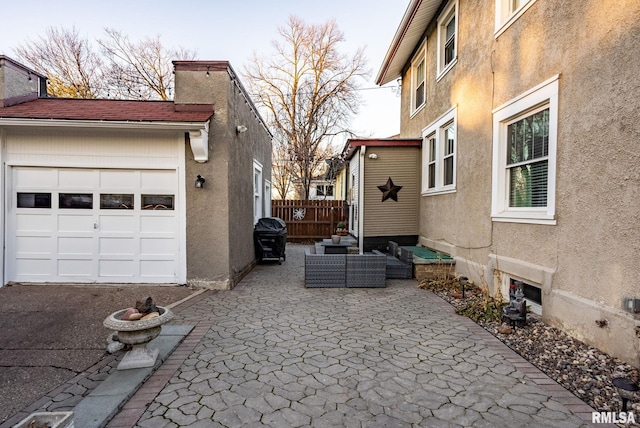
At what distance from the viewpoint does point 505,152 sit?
5.48m

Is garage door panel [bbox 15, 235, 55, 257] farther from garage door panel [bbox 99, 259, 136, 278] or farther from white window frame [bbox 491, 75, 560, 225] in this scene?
white window frame [bbox 491, 75, 560, 225]

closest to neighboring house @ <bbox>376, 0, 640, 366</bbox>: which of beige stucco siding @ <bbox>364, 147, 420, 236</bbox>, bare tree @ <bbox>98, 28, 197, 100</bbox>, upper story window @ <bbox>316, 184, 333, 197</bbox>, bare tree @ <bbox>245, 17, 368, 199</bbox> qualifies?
beige stucco siding @ <bbox>364, 147, 420, 236</bbox>

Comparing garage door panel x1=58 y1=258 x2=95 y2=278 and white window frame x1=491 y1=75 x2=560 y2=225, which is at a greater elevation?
white window frame x1=491 y1=75 x2=560 y2=225

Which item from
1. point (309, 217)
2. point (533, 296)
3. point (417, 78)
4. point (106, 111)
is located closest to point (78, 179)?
point (106, 111)

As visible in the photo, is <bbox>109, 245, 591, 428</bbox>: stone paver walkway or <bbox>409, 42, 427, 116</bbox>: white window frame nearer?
<bbox>109, 245, 591, 428</bbox>: stone paver walkway

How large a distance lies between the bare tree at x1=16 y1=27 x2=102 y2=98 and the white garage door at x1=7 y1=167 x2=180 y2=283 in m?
16.1

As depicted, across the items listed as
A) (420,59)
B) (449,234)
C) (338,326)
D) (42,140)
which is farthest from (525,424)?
(420,59)

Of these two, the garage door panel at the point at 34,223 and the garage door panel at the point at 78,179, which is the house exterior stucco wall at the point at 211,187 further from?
the garage door panel at the point at 34,223

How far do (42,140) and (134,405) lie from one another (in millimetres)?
6125

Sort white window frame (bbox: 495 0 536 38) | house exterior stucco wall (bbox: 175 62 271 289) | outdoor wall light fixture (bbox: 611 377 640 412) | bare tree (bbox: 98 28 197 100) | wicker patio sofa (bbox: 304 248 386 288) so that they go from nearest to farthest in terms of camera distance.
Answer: outdoor wall light fixture (bbox: 611 377 640 412) < white window frame (bbox: 495 0 536 38) < house exterior stucco wall (bbox: 175 62 271 289) < wicker patio sofa (bbox: 304 248 386 288) < bare tree (bbox: 98 28 197 100)

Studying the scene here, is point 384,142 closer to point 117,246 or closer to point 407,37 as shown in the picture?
point 407,37

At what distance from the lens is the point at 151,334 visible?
3307 millimetres

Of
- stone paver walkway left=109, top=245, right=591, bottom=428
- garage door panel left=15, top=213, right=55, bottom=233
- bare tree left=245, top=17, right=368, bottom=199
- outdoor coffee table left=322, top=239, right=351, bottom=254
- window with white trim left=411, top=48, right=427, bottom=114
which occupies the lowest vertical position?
stone paver walkway left=109, top=245, right=591, bottom=428

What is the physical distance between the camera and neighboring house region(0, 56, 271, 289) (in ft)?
21.2
